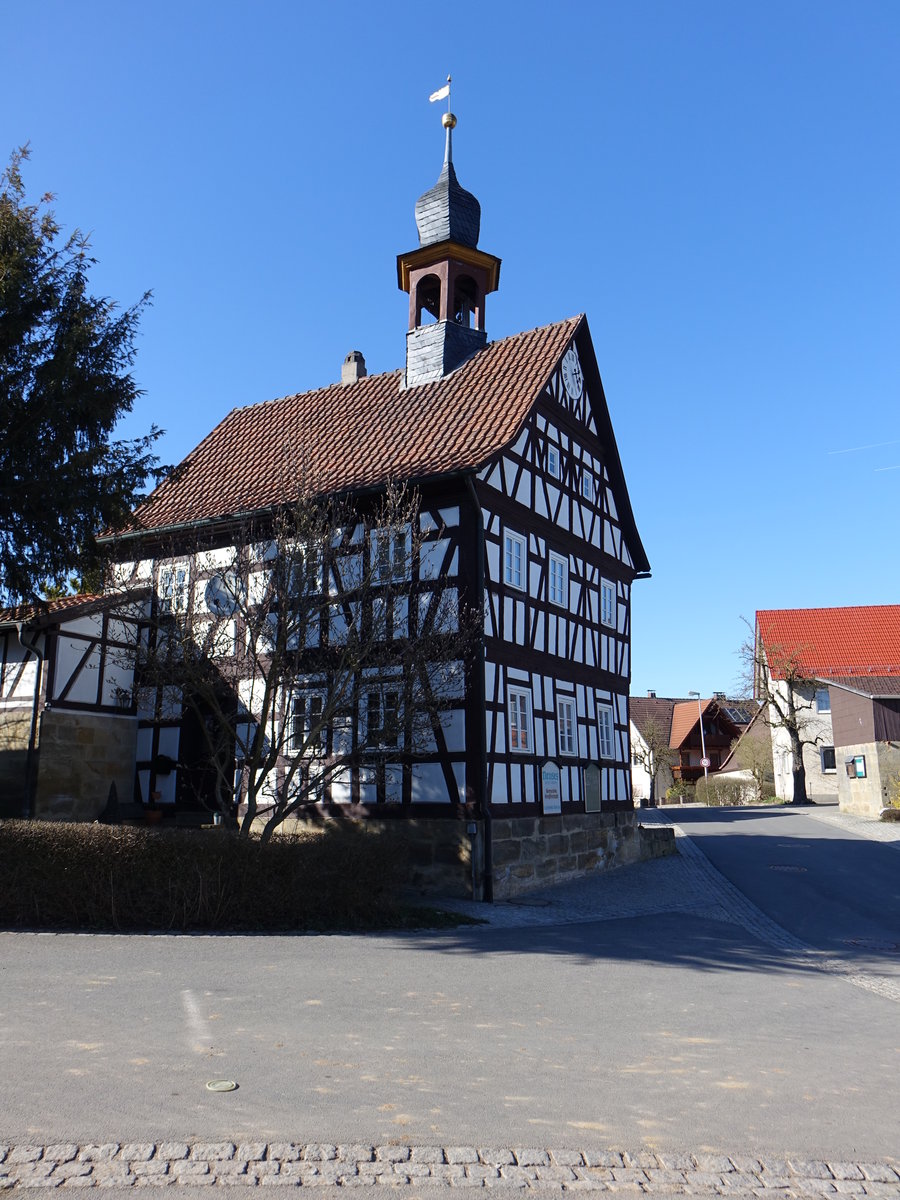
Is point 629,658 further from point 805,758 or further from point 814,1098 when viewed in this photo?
point 805,758

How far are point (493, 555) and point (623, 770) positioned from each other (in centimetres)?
808

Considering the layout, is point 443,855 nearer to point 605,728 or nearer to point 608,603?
point 605,728

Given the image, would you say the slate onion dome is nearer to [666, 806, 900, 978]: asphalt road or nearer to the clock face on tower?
the clock face on tower

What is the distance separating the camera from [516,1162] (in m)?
5.12

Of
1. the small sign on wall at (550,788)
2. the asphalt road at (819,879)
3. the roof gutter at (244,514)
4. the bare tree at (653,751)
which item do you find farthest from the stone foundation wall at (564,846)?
the bare tree at (653,751)

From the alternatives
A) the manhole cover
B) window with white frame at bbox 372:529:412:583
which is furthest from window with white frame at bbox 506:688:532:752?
the manhole cover

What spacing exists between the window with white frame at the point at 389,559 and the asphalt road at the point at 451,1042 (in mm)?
5374

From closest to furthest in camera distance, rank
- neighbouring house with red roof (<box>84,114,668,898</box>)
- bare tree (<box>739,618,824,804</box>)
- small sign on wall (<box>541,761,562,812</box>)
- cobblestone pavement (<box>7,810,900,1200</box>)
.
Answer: cobblestone pavement (<box>7,810,900,1200</box>), neighbouring house with red roof (<box>84,114,668,898</box>), small sign on wall (<box>541,761,562,812</box>), bare tree (<box>739,618,824,804</box>)

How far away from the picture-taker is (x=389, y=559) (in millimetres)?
16094

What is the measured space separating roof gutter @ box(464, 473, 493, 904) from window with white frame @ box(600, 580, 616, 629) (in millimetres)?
6836

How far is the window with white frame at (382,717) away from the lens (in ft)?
50.1

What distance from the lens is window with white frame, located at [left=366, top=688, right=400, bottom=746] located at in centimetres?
1528

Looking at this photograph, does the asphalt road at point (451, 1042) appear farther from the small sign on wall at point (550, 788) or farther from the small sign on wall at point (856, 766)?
the small sign on wall at point (856, 766)

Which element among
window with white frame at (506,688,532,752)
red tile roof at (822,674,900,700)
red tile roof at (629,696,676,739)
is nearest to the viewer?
window with white frame at (506,688,532,752)
